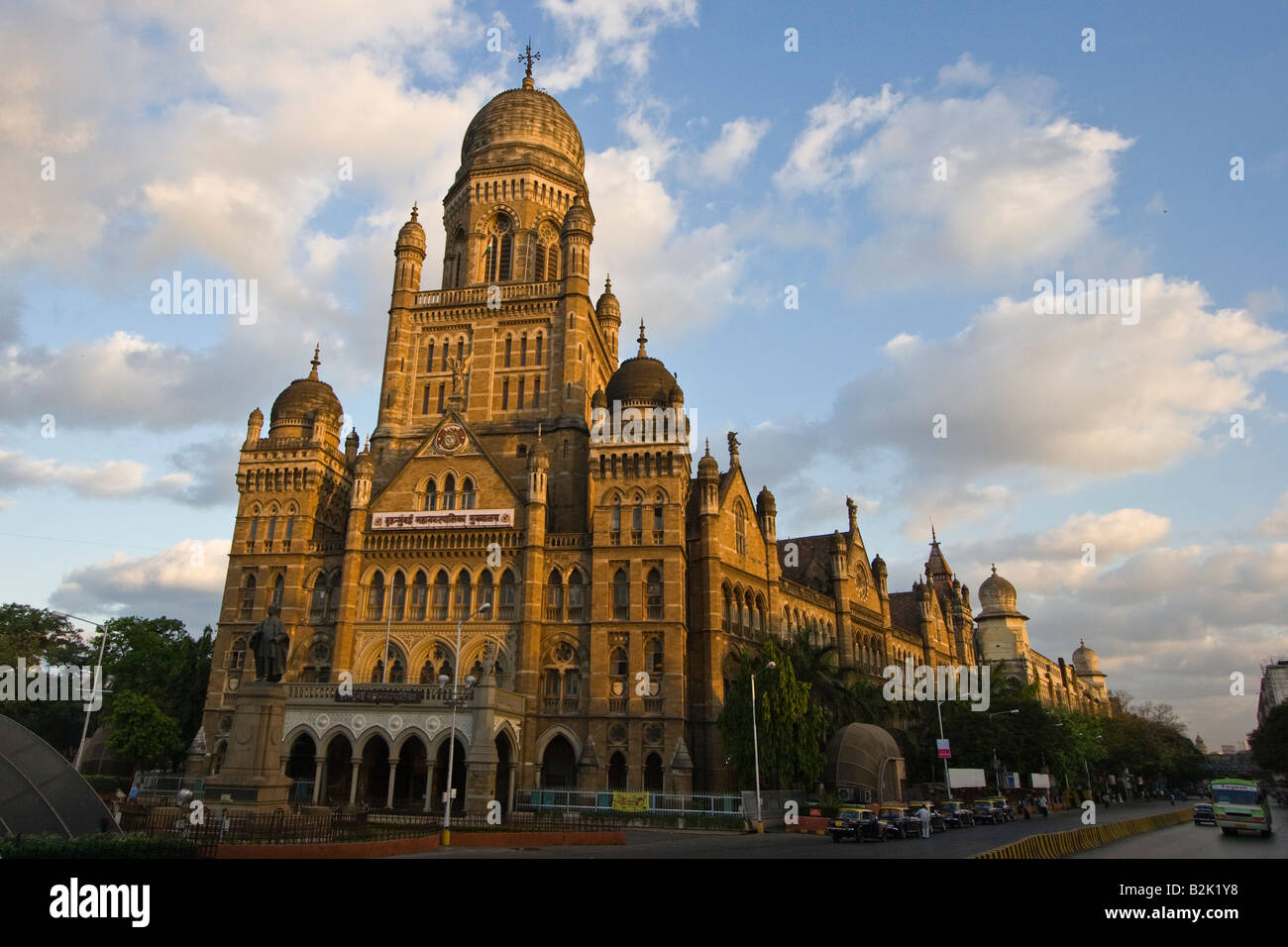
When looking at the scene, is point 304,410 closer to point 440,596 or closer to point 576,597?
point 440,596

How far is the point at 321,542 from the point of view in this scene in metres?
52.9

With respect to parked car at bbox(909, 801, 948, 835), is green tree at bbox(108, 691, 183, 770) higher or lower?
higher

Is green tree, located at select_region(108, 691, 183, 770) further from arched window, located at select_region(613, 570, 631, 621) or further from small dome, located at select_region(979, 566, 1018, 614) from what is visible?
small dome, located at select_region(979, 566, 1018, 614)

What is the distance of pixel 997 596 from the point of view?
11700 cm

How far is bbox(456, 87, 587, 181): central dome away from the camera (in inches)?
2534

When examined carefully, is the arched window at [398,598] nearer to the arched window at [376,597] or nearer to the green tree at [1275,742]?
the arched window at [376,597]

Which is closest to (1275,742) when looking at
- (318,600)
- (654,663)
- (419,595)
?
(654,663)

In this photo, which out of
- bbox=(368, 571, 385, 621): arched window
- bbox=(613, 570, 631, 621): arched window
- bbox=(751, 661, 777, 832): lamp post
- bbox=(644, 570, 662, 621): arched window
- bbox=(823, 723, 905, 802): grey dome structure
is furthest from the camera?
bbox=(368, 571, 385, 621): arched window

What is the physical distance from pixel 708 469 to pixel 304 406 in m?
26.2

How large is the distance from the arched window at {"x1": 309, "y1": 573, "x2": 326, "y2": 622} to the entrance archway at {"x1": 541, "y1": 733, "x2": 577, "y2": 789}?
15.5 meters

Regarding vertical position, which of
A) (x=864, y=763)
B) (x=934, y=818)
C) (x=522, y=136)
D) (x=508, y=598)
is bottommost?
(x=934, y=818)

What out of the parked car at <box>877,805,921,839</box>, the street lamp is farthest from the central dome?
the street lamp
